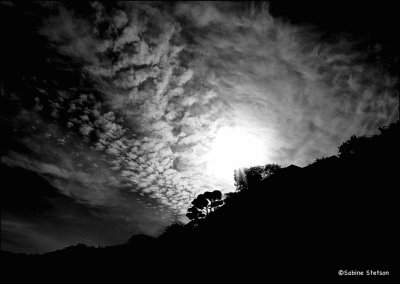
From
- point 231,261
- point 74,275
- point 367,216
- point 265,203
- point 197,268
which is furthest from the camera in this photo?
point 74,275

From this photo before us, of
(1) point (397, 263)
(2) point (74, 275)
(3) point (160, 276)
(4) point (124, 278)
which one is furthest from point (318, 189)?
(2) point (74, 275)

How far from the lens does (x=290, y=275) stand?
42.0ft

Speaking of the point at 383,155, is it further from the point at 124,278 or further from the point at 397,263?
the point at 124,278

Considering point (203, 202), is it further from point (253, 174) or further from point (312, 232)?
point (312, 232)

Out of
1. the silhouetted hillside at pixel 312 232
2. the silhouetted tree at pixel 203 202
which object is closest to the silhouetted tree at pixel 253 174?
the silhouetted tree at pixel 203 202

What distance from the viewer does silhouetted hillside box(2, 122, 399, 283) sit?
40.9ft

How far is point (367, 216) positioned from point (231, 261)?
11.1 metres

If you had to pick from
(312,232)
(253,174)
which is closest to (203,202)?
(253,174)

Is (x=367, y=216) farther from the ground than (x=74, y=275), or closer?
farther from the ground

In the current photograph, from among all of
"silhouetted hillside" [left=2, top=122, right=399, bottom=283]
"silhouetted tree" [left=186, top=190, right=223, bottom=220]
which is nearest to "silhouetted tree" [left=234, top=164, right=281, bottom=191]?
"silhouetted tree" [left=186, top=190, right=223, bottom=220]

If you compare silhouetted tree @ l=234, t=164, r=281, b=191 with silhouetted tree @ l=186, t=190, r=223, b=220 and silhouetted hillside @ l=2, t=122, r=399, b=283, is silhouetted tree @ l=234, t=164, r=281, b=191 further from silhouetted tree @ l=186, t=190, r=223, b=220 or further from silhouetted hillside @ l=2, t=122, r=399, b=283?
silhouetted hillside @ l=2, t=122, r=399, b=283

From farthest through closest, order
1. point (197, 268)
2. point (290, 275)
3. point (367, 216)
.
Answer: point (197, 268), point (367, 216), point (290, 275)

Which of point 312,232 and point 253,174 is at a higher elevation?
point 253,174

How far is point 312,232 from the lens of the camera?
15797mm
